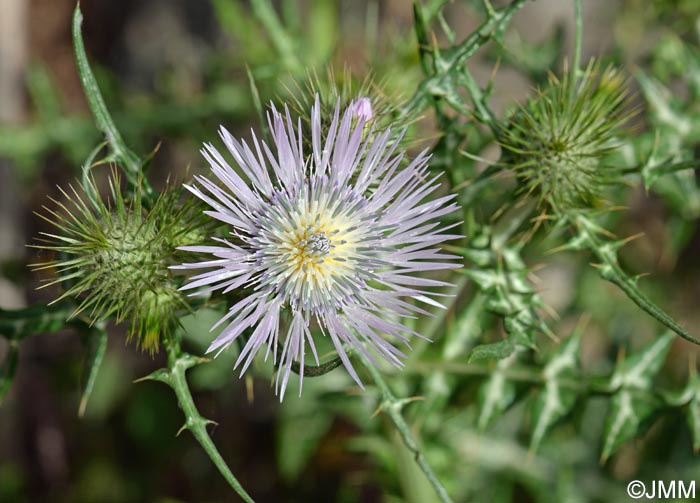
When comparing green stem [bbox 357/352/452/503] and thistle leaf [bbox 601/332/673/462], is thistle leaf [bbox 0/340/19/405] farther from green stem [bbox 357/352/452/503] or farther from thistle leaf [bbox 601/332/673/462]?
thistle leaf [bbox 601/332/673/462]

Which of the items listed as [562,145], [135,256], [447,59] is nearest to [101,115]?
[135,256]

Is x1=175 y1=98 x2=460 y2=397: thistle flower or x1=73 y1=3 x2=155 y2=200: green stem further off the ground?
x1=73 y1=3 x2=155 y2=200: green stem

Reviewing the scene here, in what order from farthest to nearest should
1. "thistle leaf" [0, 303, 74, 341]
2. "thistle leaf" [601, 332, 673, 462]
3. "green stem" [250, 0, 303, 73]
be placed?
"green stem" [250, 0, 303, 73] → "thistle leaf" [601, 332, 673, 462] → "thistle leaf" [0, 303, 74, 341]

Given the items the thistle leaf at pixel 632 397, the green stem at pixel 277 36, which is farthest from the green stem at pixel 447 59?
the thistle leaf at pixel 632 397

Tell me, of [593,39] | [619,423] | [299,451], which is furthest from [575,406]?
[593,39]

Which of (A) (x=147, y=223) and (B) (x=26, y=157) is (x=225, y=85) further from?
(A) (x=147, y=223)

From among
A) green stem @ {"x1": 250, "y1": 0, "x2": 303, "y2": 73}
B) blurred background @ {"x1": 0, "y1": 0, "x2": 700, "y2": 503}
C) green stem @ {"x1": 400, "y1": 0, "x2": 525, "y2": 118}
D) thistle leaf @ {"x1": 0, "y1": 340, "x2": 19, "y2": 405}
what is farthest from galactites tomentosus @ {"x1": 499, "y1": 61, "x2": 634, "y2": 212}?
thistle leaf @ {"x1": 0, "y1": 340, "x2": 19, "y2": 405}

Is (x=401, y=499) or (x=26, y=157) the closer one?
(x=401, y=499)
